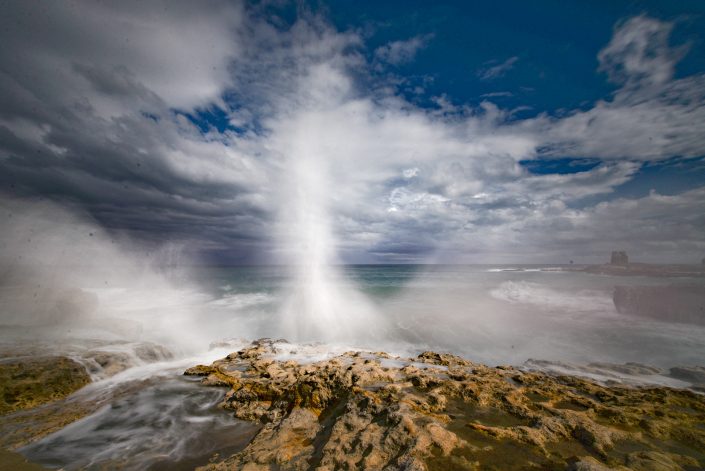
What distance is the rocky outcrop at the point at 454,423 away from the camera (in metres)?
3.26

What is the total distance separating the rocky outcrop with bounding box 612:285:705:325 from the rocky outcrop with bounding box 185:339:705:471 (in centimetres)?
2213

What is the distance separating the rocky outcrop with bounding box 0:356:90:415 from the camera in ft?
20.1

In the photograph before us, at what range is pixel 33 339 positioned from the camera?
11.0 meters

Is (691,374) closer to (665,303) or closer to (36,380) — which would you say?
(665,303)

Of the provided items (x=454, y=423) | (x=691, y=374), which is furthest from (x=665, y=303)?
(x=454, y=423)

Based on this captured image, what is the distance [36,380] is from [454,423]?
10.5m

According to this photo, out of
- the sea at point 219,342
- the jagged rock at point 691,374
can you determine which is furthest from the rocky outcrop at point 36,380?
the jagged rock at point 691,374

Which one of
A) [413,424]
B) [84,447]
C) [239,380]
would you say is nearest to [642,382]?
[413,424]

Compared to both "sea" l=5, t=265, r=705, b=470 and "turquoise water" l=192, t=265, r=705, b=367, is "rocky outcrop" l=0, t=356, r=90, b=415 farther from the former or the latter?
"turquoise water" l=192, t=265, r=705, b=367

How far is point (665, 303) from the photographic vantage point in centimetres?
2048

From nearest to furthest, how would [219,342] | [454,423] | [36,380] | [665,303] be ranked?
1. [454,423]
2. [36,380]
3. [219,342]
4. [665,303]

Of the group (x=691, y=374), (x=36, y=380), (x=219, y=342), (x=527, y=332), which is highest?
(x=36, y=380)

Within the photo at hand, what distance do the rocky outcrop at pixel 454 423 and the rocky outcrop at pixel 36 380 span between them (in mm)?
4720

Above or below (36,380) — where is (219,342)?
below
